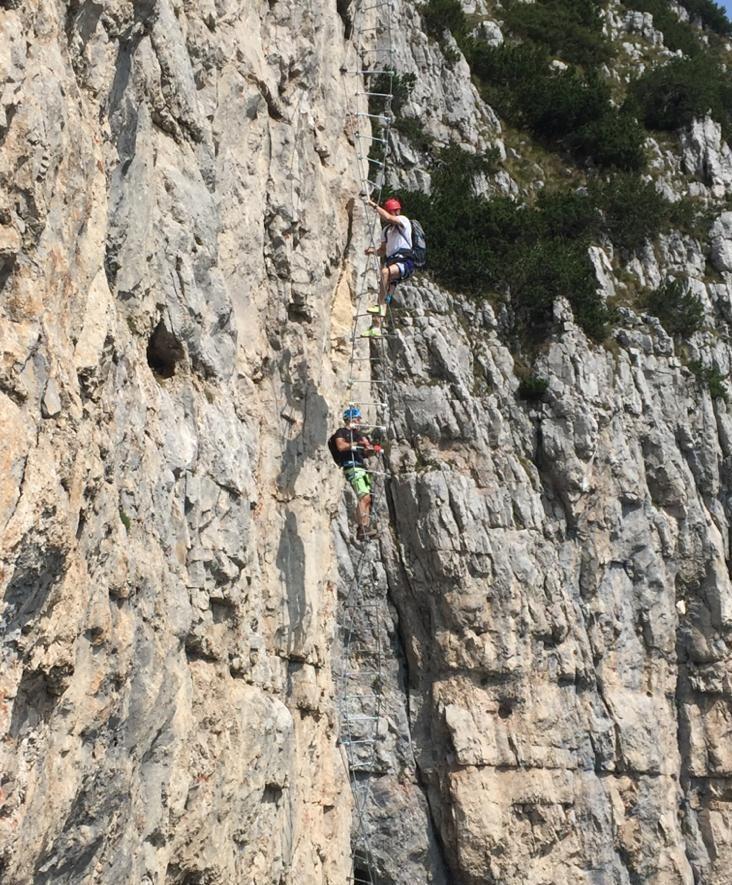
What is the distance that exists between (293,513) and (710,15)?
45591mm

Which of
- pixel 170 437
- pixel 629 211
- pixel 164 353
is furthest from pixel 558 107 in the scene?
pixel 170 437

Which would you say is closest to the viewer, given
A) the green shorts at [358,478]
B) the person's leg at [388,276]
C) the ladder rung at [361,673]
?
the green shorts at [358,478]

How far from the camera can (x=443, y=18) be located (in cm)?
3534

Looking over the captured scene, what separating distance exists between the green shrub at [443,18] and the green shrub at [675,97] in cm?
704

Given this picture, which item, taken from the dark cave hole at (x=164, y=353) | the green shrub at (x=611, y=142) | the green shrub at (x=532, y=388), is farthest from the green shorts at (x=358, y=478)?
the green shrub at (x=611, y=142)

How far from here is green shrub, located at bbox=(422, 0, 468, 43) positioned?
34.8 metres

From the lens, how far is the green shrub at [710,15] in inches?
2025

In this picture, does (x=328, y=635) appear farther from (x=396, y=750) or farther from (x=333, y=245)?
(x=396, y=750)

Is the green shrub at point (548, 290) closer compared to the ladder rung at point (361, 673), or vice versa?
the ladder rung at point (361, 673)

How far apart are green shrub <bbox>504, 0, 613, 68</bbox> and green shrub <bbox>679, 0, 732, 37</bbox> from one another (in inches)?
519

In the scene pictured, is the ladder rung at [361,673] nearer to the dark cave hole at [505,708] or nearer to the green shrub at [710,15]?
the dark cave hole at [505,708]

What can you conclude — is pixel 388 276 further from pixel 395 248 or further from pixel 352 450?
pixel 352 450

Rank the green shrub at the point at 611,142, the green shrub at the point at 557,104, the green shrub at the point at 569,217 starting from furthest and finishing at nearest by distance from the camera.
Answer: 1. the green shrub at the point at 557,104
2. the green shrub at the point at 611,142
3. the green shrub at the point at 569,217

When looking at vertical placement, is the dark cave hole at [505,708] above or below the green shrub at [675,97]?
below
